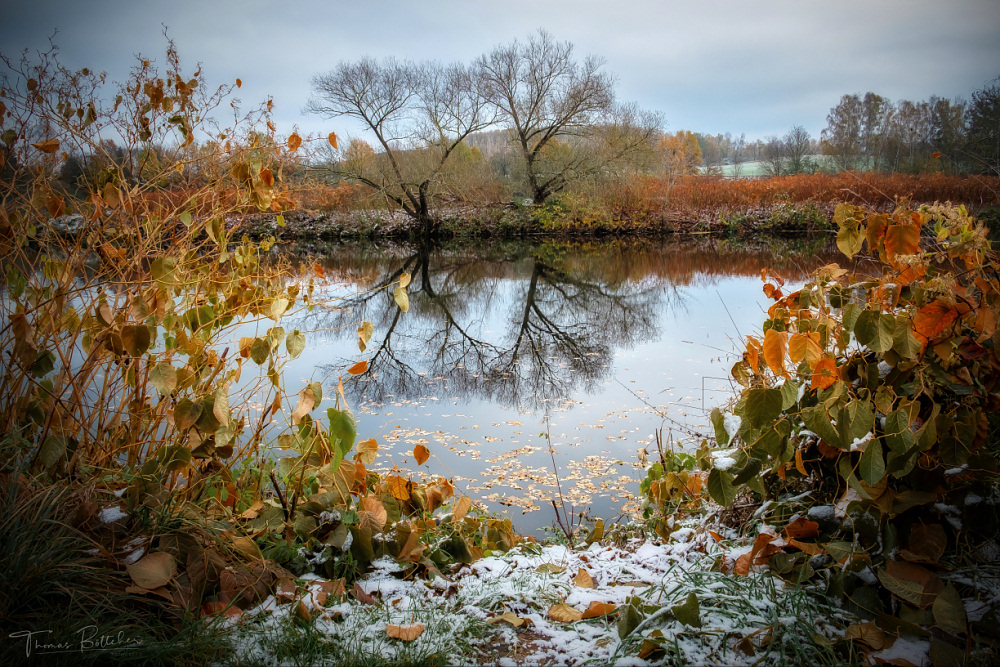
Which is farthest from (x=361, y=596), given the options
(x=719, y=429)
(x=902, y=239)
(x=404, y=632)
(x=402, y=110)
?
(x=402, y=110)

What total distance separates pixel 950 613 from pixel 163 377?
2.22m

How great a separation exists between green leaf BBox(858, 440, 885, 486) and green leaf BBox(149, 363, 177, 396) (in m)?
2.04

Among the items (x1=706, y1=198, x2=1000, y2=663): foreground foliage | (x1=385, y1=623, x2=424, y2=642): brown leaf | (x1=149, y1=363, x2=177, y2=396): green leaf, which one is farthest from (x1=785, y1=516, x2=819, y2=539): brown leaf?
(x1=149, y1=363, x2=177, y2=396): green leaf

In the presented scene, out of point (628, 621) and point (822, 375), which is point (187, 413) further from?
point (822, 375)

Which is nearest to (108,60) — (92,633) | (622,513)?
(92,633)

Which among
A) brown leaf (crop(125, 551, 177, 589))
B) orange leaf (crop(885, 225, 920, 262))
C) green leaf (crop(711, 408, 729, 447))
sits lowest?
brown leaf (crop(125, 551, 177, 589))

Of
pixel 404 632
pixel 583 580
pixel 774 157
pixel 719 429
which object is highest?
pixel 774 157

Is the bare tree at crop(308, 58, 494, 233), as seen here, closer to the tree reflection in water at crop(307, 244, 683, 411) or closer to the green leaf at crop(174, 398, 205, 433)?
the tree reflection in water at crop(307, 244, 683, 411)

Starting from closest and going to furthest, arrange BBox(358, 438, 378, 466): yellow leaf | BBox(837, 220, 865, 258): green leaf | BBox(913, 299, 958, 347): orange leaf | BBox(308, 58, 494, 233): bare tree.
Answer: BBox(913, 299, 958, 347): orange leaf
BBox(837, 220, 865, 258): green leaf
BBox(358, 438, 378, 466): yellow leaf
BBox(308, 58, 494, 233): bare tree

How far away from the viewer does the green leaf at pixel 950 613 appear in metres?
1.34

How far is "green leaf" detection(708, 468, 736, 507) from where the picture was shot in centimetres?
182

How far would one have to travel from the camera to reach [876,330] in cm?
161

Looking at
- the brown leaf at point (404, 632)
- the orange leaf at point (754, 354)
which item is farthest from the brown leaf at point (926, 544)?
the brown leaf at point (404, 632)
